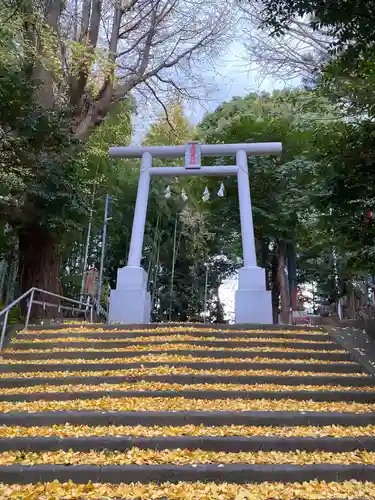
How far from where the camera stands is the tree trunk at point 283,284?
13.4 meters

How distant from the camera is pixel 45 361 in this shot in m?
4.91

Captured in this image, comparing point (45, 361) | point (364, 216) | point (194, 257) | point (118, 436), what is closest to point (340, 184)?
point (364, 216)

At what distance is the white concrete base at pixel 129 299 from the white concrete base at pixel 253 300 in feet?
5.67

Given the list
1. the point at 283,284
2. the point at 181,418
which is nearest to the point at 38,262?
the point at 181,418

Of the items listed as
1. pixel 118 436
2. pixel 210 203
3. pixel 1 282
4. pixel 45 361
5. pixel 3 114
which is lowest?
pixel 118 436

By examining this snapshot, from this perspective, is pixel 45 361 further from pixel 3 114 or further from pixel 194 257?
pixel 194 257

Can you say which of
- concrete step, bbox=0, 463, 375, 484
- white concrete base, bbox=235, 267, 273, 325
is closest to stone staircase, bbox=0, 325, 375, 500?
concrete step, bbox=0, 463, 375, 484

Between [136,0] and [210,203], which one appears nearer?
[136,0]

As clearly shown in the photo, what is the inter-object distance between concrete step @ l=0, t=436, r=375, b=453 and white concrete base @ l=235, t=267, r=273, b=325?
400 centimetres

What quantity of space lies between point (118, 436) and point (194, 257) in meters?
14.0

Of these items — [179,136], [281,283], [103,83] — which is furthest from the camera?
[281,283]

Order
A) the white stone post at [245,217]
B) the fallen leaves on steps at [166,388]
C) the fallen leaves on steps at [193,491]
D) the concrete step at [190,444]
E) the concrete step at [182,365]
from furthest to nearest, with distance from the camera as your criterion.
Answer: the white stone post at [245,217], the concrete step at [182,365], the fallen leaves on steps at [166,388], the concrete step at [190,444], the fallen leaves on steps at [193,491]

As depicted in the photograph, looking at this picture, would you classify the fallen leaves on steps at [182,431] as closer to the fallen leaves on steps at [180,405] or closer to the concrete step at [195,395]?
the fallen leaves on steps at [180,405]

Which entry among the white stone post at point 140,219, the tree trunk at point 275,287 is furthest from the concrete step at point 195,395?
the tree trunk at point 275,287
